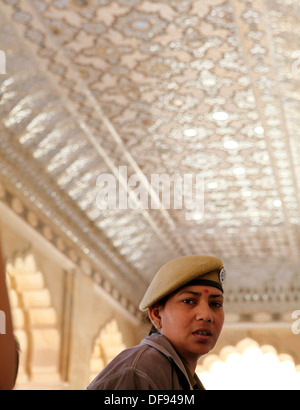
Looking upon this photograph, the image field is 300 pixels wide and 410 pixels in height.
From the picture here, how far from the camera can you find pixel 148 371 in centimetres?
118

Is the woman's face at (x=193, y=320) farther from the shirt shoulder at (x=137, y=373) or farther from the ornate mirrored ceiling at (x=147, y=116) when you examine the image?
the ornate mirrored ceiling at (x=147, y=116)

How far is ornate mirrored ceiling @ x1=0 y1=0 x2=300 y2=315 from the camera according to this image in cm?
417

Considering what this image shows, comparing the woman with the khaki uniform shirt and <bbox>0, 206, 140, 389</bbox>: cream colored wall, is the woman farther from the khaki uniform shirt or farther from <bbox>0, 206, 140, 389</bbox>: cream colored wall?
<bbox>0, 206, 140, 389</bbox>: cream colored wall

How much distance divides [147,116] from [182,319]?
13.3 feet

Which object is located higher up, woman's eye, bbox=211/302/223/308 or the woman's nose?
woman's eye, bbox=211/302/223/308

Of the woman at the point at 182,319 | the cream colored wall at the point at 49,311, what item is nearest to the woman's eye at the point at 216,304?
the woman at the point at 182,319
